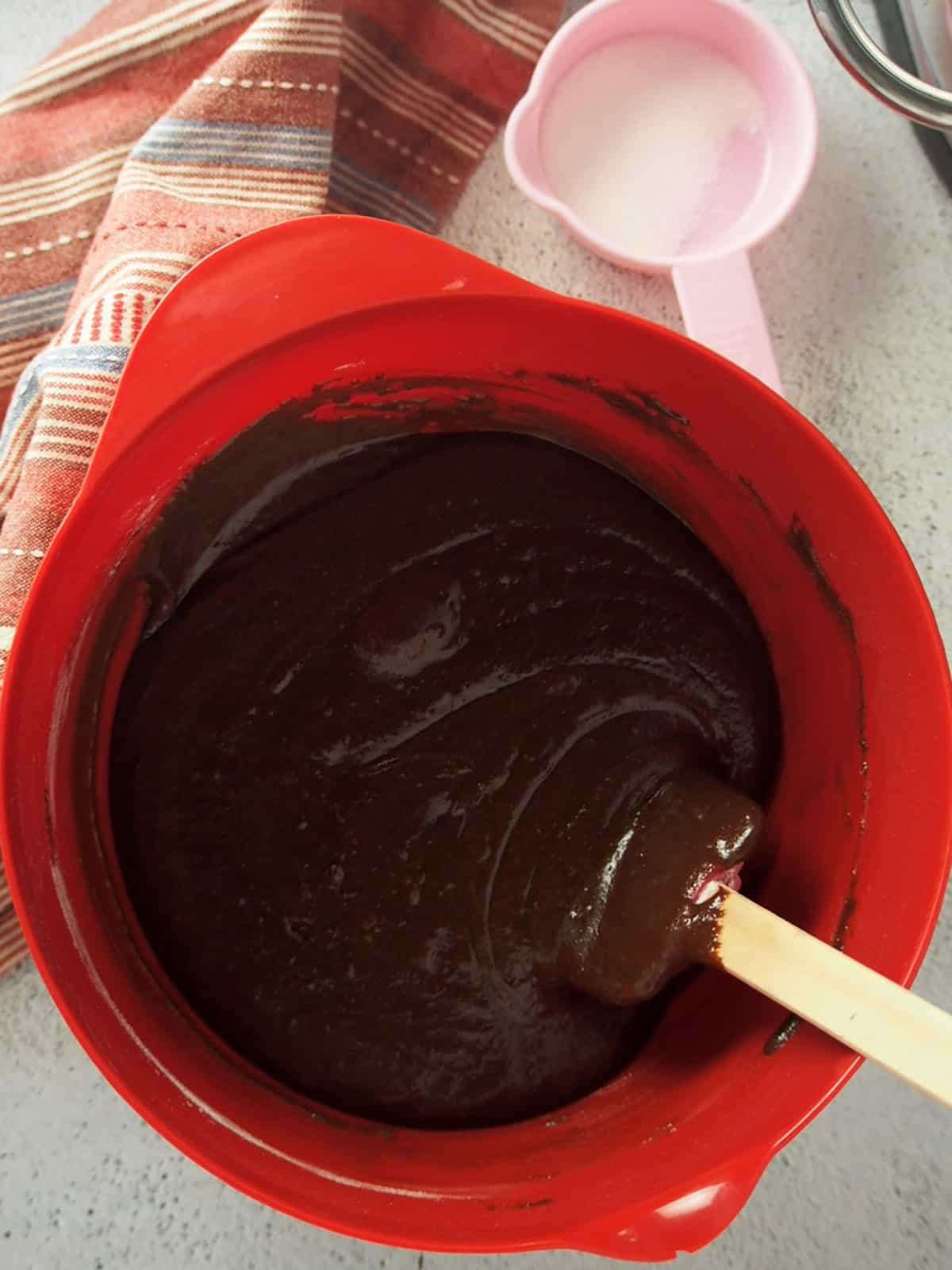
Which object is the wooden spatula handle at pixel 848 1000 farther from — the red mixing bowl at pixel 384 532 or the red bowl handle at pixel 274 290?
the red bowl handle at pixel 274 290

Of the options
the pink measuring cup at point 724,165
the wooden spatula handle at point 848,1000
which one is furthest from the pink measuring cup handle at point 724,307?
the wooden spatula handle at point 848,1000

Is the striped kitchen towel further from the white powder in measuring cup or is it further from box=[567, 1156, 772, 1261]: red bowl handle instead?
box=[567, 1156, 772, 1261]: red bowl handle

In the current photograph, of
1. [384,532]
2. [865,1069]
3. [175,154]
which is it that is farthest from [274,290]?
[865,1069]

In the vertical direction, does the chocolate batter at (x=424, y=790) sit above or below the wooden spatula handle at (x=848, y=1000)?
below

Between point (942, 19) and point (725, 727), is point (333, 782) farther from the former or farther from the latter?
point (942, 19)

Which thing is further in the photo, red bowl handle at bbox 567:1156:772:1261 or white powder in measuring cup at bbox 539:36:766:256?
white powder in measuring cup at bbox 539:36:766:256

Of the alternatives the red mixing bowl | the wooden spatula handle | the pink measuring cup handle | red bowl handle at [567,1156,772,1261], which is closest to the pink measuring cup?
the pink measuring cup handle

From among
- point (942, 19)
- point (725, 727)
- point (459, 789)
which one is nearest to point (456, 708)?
Answer: point (459, 789)
